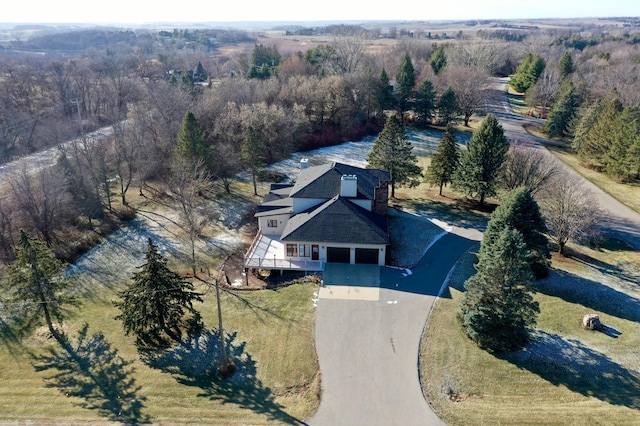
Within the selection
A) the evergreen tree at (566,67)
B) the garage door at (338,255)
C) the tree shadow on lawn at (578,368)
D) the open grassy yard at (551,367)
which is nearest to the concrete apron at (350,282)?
the garage door at (338,255)

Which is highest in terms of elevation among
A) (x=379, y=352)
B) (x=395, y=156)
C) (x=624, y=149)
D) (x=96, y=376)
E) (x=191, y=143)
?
(x=191, y=143)

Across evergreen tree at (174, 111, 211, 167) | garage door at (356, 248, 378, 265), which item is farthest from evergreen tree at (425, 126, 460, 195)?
evergreen tree at (174, 111, 211, 167)

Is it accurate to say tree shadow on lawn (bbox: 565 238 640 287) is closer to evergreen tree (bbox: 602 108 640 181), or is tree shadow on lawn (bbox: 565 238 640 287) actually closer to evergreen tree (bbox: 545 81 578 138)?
evergreen tree (bbox: 602 108 640 181)

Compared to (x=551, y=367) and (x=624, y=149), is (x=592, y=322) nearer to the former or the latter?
(x=551, y=367)

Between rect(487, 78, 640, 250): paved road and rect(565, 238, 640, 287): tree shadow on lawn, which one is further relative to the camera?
rect(487, 78, 640, 250): paved road

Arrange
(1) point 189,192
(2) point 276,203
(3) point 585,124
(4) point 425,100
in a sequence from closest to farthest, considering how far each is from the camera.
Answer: (2) point 276,203 → (1) point 189,192 → (3) point 585,124 → (4) point 425,100

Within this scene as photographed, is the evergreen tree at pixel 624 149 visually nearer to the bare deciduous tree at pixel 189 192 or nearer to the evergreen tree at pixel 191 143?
the bare deciduous tree at pixel 189 192

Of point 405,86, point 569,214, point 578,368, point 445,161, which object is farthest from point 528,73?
point 578,368

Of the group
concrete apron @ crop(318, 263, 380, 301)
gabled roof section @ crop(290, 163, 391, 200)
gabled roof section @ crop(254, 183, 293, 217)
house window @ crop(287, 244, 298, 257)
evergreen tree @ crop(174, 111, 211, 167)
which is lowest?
concrete apron @ crop(318, 263, 380, 301)
